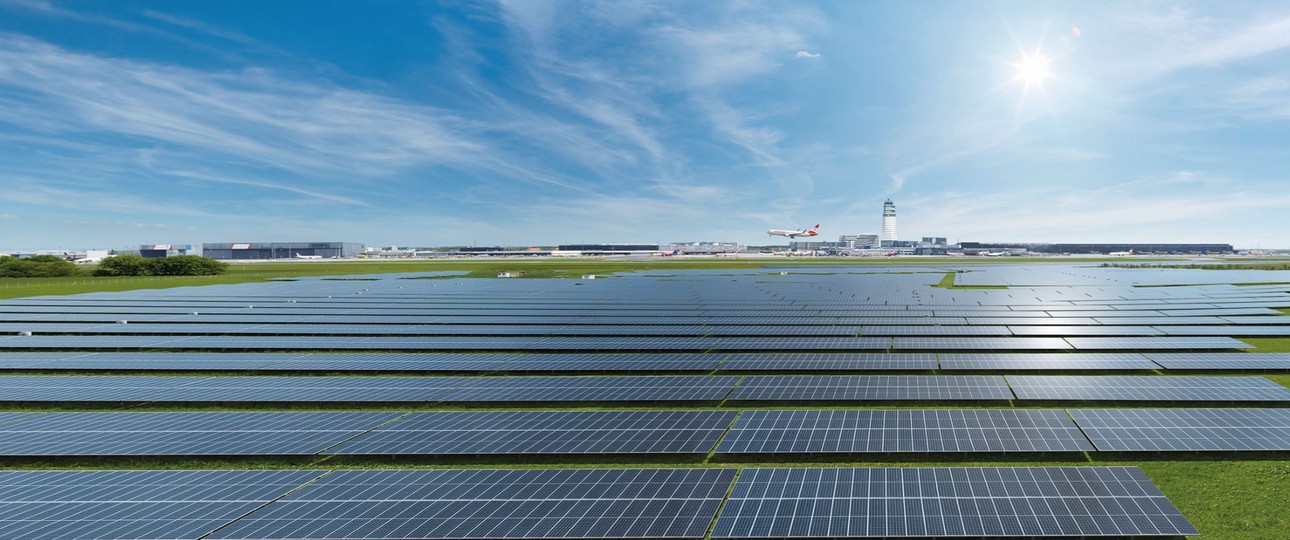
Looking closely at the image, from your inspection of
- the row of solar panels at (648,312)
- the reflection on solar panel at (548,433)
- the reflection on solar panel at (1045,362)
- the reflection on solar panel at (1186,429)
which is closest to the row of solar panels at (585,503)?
the reflection on solar panel at (548,433)

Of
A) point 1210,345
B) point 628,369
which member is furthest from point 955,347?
point 628,369

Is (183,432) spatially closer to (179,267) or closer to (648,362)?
(648,362)

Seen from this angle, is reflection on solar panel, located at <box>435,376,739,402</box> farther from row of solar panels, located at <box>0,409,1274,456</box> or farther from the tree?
the tree

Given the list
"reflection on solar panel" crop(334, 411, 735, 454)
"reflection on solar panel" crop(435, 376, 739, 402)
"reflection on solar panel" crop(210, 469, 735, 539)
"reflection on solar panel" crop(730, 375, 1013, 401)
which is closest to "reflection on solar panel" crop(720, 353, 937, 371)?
"reflection on solar panel" crop(730, 375, 1013, 401)

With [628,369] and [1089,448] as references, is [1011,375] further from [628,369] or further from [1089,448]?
[628,369]

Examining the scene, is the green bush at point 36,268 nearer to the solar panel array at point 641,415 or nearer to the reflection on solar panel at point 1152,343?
the solar panel array at point 641,415

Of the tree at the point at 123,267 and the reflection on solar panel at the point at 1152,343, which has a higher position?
the tree at the point at 123,267
